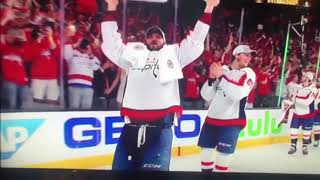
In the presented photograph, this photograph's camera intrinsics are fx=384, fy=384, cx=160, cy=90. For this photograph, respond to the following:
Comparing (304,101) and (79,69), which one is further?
(304,101)

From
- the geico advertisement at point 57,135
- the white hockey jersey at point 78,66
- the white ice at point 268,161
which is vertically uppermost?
the white hockey jersey at point 78,66

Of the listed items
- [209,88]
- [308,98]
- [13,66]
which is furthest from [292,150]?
[13,66]

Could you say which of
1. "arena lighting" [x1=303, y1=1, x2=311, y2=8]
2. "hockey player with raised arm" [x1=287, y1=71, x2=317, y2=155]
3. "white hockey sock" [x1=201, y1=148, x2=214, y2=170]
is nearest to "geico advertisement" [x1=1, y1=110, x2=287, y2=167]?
"white hockey sock" [x1=201, y1=148, x2=214, y2=170]

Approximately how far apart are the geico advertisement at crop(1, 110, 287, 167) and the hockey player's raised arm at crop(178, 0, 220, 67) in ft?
1.06

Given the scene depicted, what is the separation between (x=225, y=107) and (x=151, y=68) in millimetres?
464

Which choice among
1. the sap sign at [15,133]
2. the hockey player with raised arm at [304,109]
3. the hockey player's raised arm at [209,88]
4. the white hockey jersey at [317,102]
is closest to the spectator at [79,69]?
the sap sign at [15,133]

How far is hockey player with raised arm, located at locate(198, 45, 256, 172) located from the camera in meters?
2.09

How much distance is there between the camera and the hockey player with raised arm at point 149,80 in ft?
6.57

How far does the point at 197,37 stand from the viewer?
204cm

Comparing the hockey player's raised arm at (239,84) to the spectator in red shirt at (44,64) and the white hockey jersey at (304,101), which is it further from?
the spectator in red shirt at (44,64)

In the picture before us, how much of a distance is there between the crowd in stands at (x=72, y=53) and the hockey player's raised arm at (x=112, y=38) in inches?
1.0

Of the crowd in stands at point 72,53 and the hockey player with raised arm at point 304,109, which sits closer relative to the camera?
the crowd in stands at point 72,53

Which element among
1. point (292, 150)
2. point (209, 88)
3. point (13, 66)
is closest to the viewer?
point (13, 66)

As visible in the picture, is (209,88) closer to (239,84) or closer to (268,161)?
(239,84)
